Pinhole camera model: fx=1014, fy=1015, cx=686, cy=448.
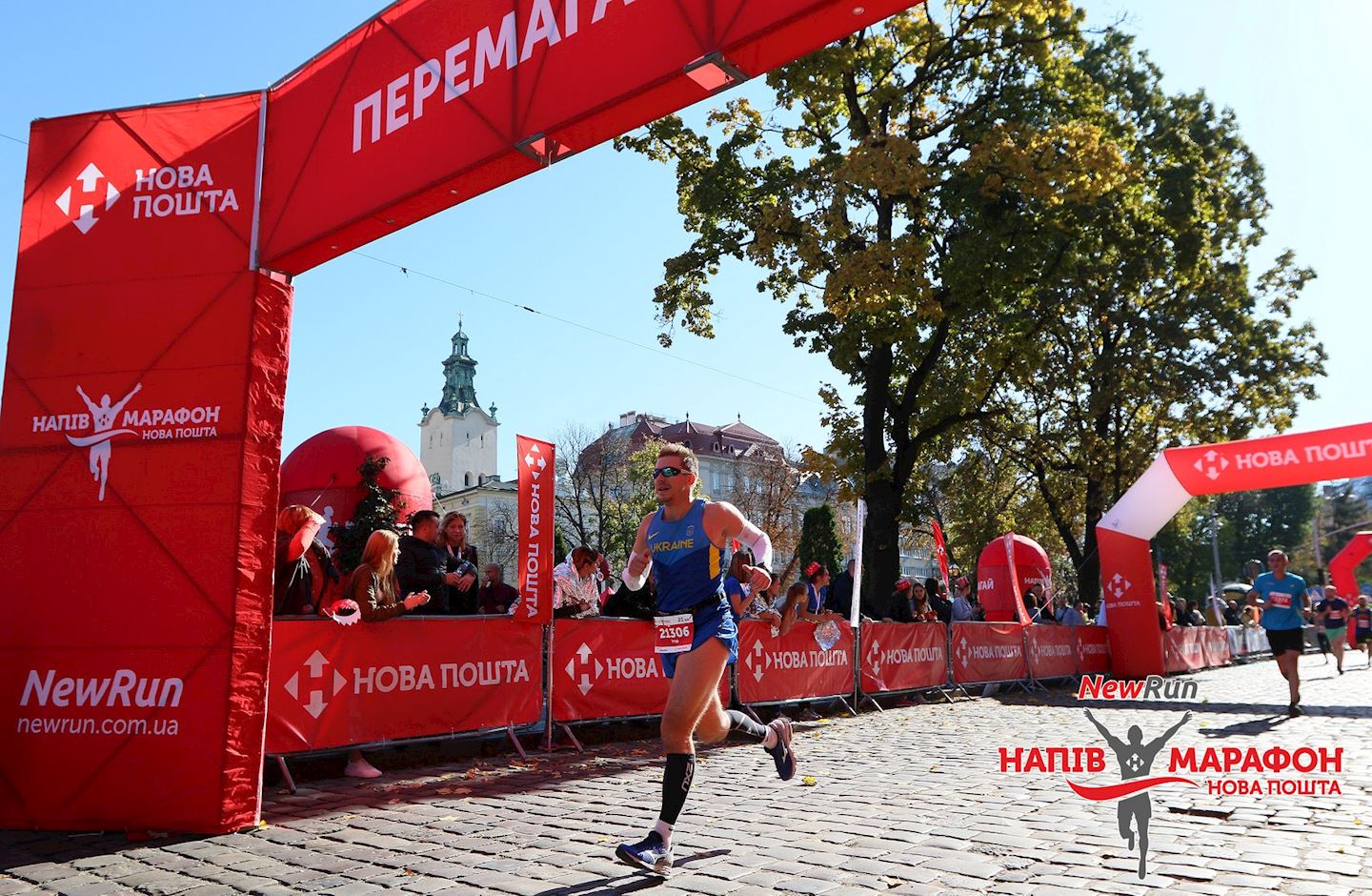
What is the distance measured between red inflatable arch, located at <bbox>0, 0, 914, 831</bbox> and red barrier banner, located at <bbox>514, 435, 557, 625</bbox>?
358 centimetres

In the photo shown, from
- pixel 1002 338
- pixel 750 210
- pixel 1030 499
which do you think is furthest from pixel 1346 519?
pixel 750 210

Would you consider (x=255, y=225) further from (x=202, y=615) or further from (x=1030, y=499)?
(x=1030, y=499)

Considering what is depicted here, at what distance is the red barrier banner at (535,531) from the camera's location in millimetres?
9648

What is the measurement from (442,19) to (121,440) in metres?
3.30

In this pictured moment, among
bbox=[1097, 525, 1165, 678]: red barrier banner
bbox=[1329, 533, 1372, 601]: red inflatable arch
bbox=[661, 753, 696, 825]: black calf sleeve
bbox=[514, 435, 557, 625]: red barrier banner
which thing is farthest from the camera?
bbox=[1329, 533, 1372, 601]: red inflatable arch

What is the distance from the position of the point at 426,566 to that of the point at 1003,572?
70.6ft

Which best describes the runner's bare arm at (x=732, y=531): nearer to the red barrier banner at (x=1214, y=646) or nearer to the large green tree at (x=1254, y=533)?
the red barrier banner at (x=1214, y=646)

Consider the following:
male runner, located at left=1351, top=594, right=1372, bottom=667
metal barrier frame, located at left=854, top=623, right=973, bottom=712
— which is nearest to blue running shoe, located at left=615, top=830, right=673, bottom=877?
metal barrier frame, located at left=854, top=623, right=973, bottom=712

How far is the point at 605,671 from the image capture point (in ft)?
34.1

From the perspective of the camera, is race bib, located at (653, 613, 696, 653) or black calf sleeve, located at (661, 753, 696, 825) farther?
race bib, located at (653, 613, 696, 653)

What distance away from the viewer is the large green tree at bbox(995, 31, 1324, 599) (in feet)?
83.5

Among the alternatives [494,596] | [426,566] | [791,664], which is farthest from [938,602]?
[426,566]
